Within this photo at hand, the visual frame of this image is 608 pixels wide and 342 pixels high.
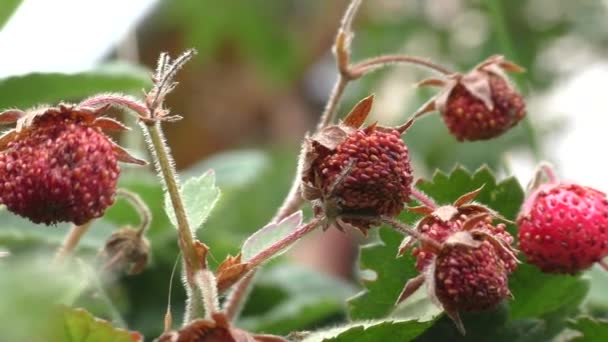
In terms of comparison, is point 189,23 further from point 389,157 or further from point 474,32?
point 389,157

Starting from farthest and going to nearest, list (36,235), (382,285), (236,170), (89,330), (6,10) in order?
(236,170) → (36,235) → (6,10) → (382,285) → (89,330)

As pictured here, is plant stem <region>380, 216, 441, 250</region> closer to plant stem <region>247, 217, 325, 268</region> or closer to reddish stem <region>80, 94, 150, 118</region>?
plant stem <region>247, 217, 325, 268</region>

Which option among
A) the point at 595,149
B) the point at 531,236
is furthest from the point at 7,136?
the point at 595,149

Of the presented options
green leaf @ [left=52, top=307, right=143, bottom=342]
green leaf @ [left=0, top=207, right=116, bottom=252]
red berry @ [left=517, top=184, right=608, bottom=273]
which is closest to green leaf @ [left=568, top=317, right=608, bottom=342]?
red berry @ [left=517, top=184, right=608, bottom=273]

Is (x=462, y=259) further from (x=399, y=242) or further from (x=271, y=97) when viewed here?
(x=271, y=97)

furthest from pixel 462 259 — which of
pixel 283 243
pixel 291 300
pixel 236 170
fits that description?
pixel 236 170

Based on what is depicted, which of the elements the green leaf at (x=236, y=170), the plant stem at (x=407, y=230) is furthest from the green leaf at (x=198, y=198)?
the green leaf at (x=236, y=170)

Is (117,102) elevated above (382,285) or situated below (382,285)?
above
